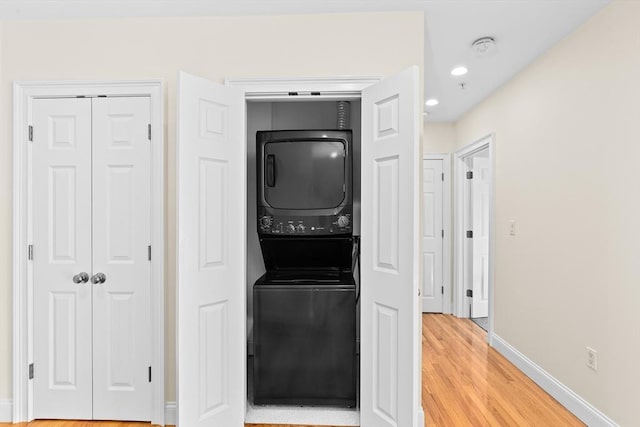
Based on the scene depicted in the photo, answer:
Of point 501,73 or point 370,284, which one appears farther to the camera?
point 501,73

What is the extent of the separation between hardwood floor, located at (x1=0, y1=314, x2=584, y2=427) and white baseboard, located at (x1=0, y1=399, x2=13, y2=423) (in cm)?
4

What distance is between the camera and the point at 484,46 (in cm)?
254

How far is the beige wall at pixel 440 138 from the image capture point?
4.73 metres

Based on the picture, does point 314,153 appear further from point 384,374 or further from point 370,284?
point 384,374

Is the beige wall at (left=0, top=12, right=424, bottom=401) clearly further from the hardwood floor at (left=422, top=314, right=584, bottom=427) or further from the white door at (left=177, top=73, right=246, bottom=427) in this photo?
the hardwood floor at (left=422, top=314, right=584, bottom=427)

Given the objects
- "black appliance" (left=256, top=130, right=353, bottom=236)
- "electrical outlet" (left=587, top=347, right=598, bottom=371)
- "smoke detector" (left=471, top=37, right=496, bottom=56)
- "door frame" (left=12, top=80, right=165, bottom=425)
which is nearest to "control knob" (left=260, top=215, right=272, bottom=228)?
"black appliance" (left=256, top=130, right=353, bottom=236)

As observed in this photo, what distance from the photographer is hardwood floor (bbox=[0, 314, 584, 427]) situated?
2.29 m

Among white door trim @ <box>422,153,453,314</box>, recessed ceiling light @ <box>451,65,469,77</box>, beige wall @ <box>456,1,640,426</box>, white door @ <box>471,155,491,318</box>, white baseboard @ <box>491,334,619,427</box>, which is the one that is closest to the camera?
beige wall @ <box>456,1,640,426</box>

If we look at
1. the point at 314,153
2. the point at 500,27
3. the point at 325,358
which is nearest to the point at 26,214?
the point at 314,153

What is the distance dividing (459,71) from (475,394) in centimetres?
256

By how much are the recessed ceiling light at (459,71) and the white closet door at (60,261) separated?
9.02 feet

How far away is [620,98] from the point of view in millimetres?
2084

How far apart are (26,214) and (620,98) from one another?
12.1 feet

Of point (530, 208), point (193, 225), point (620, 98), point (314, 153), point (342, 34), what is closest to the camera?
point (193, 225)
